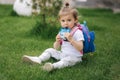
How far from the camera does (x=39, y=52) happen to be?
6492 mm

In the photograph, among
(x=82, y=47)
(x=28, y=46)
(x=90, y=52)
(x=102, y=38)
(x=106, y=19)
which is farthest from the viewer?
(x=106, y=19)

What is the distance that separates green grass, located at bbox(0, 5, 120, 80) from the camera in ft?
16.8

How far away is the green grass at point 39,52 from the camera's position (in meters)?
5.12

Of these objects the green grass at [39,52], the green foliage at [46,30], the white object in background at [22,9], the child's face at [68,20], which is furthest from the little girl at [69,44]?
the white object in background at [22,9]

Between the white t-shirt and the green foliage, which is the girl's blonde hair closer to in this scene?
the white t-shirt

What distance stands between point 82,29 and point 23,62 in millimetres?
981

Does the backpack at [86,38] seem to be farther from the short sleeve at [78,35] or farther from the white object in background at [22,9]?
the white object in background at [22,9]

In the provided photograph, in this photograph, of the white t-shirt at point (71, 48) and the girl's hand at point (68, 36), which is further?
the white t-shirt at point (71, 48)

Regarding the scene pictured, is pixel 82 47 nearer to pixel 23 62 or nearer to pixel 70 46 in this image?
pixel 70 46

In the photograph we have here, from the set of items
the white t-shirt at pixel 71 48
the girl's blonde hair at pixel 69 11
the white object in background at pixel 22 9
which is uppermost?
the girl's blonde hair at pixel 69 11

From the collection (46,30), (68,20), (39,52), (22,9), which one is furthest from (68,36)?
A: (22,9)

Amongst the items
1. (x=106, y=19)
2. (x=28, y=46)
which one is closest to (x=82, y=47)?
(x=28, y=46)

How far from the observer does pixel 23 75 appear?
507 cm

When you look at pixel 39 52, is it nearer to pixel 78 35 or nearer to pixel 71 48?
pixel 71 48
